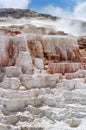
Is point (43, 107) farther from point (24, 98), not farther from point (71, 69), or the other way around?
point (71, 69)

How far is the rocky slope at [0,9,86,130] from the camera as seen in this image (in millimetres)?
8641

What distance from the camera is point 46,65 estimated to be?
12742 mm

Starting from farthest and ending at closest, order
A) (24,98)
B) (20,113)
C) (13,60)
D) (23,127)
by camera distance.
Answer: (13,60), (24,98), (20,113), (23,127)

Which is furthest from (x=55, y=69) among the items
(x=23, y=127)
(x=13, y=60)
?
(x=23, y=127)

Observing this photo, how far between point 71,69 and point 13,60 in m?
1.97

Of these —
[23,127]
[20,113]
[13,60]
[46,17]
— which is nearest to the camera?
[23,127]

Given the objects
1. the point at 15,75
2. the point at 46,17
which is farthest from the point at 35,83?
the point at 46,17

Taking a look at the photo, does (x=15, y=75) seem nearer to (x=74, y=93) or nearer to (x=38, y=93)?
(x=38, y=93)

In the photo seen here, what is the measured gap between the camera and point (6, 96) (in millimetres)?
9820

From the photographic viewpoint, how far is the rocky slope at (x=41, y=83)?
340 inches

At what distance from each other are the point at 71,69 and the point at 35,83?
218 cm

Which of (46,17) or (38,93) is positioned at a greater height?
(46,17)

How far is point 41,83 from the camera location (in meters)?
11.0

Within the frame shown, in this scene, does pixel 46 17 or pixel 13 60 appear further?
pixel 46 17
